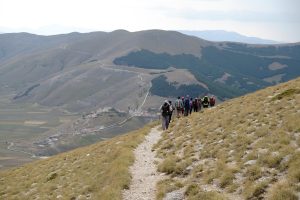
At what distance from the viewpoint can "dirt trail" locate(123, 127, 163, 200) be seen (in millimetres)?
21739

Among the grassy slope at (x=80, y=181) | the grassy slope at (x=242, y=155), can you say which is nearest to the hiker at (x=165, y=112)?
the grassy slope at (x=80, y=181)

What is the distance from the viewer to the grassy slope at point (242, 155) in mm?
17875

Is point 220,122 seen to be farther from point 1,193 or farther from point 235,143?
point 1,193

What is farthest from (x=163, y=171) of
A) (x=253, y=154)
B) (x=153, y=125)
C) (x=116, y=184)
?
(x=153, y=125)

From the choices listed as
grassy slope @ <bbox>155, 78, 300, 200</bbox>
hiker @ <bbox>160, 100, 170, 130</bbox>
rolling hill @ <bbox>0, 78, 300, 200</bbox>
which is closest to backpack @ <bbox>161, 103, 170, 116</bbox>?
hiker @ <bbox>160, 100, 170, 130</bbox>

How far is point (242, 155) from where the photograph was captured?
902 inches

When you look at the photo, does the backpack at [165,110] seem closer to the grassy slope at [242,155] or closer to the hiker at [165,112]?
the hiker at [165,112]

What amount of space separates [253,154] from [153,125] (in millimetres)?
29752

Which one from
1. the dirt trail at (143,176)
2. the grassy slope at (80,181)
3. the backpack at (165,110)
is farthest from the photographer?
the backpack at (165,110)

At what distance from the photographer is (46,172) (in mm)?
36562

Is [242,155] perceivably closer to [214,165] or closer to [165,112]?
[214,165]

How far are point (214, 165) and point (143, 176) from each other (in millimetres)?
4836

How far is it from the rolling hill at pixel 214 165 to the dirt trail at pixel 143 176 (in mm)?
472

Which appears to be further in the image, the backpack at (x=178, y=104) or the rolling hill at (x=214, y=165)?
the backpack at (x=178, y=104)
